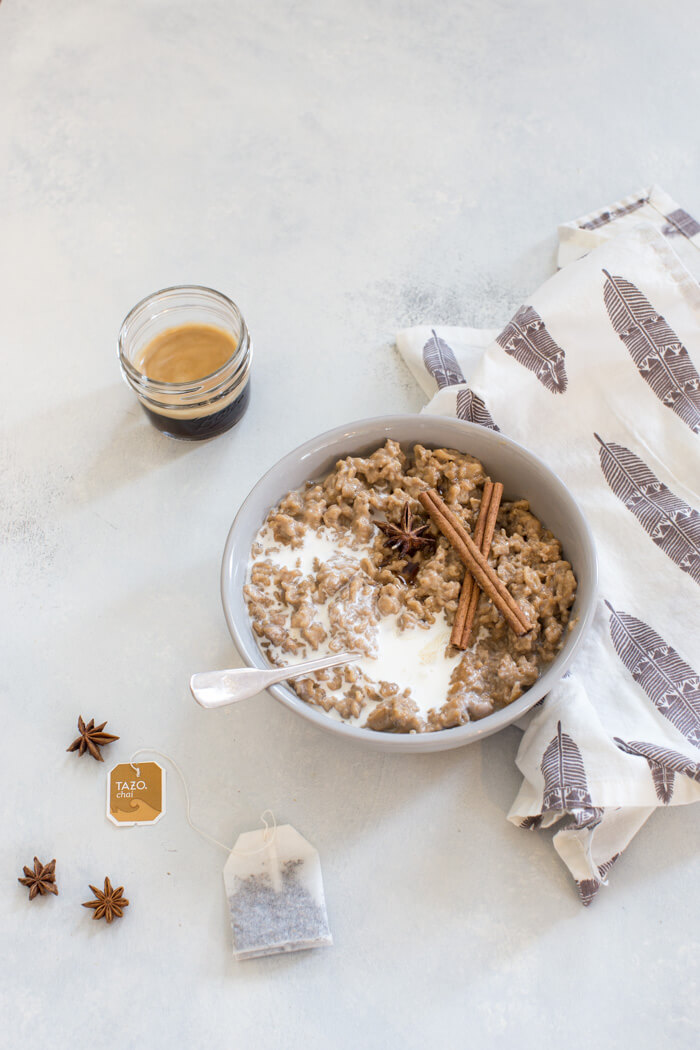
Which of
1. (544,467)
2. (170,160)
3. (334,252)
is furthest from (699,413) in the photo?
(170,160)

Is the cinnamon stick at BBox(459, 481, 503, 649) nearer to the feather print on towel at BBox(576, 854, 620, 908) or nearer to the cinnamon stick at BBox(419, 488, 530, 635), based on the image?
the cinnamon stick at BBox(419, 488, 530, 635)

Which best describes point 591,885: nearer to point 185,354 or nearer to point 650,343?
point 650,343

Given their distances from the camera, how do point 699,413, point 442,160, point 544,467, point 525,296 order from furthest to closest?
point 442,160
point 525,296
point 699,413
point 544,467

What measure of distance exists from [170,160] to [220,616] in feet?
3.62

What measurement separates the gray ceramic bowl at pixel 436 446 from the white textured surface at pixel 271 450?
0.73ft

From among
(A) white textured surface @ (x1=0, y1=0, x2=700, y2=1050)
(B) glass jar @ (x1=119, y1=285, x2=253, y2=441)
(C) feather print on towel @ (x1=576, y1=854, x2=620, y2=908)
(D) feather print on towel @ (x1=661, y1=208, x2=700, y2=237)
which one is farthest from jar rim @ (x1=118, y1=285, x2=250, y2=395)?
(C) feather print on towel @ (x1=576, y1=854, x2=620, y2=908)

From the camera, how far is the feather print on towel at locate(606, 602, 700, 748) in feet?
4.76

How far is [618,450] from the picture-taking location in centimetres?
164

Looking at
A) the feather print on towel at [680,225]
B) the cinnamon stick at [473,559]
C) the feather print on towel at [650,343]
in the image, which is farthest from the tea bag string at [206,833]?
the feather print on towel at [680,225]

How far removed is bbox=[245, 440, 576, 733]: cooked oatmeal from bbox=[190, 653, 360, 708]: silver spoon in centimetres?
3

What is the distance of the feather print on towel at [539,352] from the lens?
1.66 metres

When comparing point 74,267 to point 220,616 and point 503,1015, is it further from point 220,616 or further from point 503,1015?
point 503,1015

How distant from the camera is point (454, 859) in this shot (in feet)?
4.83

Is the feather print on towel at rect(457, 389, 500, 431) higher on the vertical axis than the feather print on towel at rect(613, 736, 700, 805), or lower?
higher
